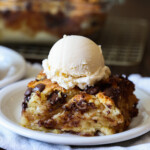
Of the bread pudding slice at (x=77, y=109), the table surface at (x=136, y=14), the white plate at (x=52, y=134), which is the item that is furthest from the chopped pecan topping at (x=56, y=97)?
the table surface at (x=136, y=14)

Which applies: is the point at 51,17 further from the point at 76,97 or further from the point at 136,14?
the point at 136,14

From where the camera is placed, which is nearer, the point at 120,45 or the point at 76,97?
the point at 76,97

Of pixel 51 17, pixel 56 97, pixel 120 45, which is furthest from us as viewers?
pixel 120 45

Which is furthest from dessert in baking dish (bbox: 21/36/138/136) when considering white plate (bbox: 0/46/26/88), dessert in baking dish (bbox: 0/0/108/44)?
dessert in baking dish (bbox: 0/0/108/44)

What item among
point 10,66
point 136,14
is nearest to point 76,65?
point 10,66

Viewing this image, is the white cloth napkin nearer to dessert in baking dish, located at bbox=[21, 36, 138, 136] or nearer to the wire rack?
dessert in baking dish, located at bbox=[21, 36, 138, 136]

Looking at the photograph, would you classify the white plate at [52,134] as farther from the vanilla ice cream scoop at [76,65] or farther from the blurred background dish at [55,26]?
the blurred background dish at [55,26]
